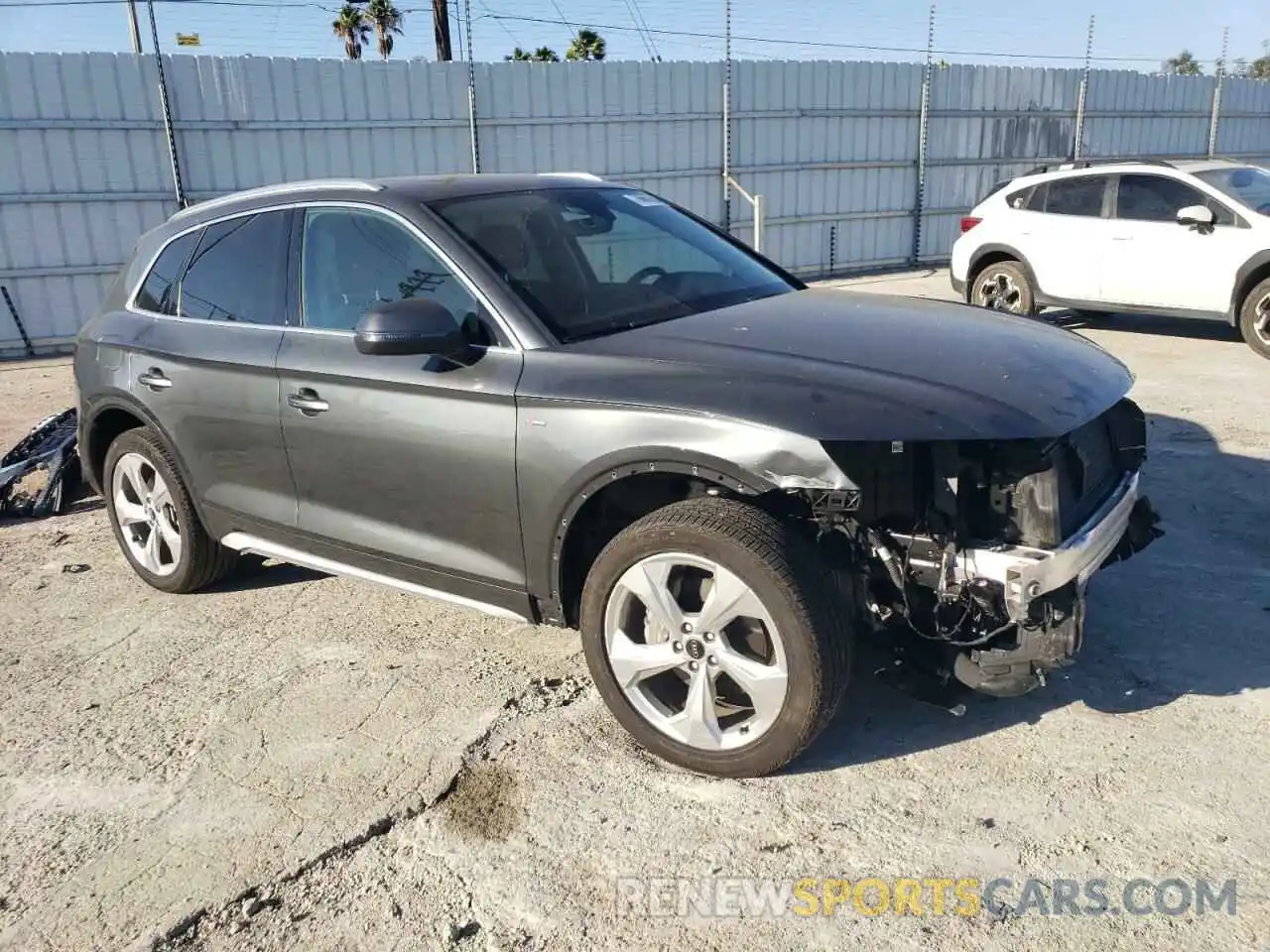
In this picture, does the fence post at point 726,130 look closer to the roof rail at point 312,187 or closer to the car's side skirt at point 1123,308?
the car's side skirt at point 1123,308

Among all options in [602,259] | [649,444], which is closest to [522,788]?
[649,444]

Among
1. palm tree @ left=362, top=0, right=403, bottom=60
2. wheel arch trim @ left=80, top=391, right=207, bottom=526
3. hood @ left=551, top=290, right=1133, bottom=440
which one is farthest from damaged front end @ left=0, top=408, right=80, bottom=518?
palm tree @ left=362, top=0, right=403, bottom=60

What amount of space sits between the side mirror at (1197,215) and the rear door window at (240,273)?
7.80m

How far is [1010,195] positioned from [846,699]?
827cm

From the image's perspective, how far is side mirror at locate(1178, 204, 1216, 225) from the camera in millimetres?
8730

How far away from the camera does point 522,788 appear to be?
3.11 meters

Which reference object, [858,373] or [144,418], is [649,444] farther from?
[144,418]

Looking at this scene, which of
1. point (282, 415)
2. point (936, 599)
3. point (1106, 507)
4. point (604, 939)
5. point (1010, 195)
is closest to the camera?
point (604, 939)

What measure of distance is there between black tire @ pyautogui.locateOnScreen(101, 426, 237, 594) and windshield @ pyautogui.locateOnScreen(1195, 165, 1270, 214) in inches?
337

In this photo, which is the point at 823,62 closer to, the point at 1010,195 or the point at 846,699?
the point at 1010,195

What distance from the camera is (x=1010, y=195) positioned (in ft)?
33.9

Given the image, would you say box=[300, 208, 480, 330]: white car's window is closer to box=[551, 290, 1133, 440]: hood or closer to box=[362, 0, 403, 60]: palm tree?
box=[551, 290, 1133, 440]: hood

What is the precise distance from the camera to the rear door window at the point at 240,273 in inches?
159

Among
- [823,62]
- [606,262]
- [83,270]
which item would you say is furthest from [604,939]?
[823,62]
